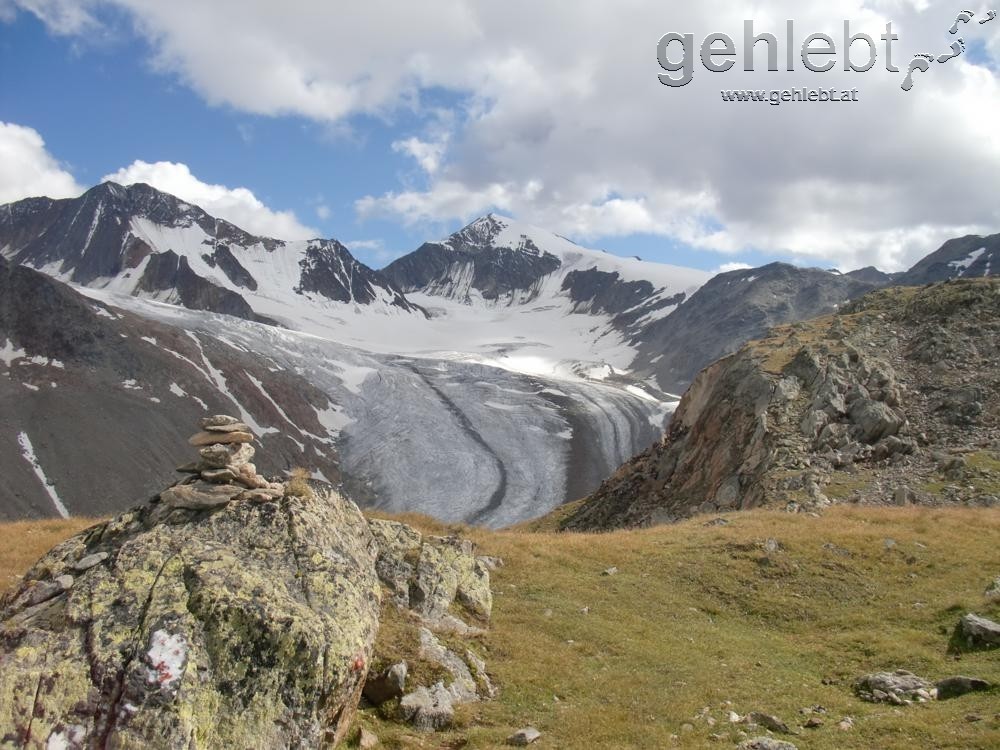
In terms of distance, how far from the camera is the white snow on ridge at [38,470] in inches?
3504

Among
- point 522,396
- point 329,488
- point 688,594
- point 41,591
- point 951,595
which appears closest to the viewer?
point 41,591

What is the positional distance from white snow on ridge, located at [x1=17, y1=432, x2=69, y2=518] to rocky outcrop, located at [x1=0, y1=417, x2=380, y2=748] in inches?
3580

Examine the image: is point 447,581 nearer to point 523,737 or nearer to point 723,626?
point 523,737

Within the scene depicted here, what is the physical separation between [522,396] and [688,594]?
5822 inches

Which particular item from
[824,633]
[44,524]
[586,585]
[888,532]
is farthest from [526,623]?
[44,524]

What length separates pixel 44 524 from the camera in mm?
25391

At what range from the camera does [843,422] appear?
39.7 metres

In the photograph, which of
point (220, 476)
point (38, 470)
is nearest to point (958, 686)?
point (220, 476)

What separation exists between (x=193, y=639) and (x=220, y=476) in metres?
4.02

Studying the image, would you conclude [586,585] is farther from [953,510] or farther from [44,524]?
[44,524]

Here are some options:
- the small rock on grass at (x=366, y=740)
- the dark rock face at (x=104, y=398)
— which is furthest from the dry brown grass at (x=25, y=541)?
the dark rock face at (x=104, y=398)

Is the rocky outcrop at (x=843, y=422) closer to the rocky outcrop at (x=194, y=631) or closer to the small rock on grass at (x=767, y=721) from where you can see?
the small rock on grass at (x=767, y=721)

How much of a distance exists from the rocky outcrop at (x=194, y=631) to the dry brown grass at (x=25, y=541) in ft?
25.7

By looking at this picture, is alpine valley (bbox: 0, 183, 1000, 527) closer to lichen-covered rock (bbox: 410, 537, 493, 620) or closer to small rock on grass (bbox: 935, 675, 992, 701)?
lichen-covered rock (bbox: 410, 537, 493, 620)
